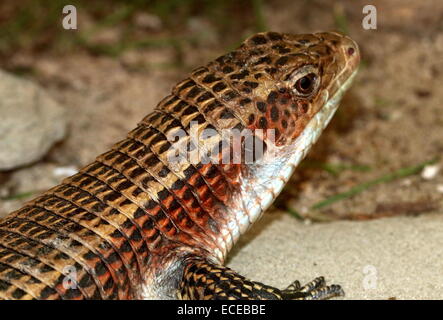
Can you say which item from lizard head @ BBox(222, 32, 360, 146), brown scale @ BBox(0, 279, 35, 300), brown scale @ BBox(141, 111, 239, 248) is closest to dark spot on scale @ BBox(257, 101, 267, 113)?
lizard head @ BBox(222, 32, 360, 146)

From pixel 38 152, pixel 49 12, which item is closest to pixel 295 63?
pixel 38 152

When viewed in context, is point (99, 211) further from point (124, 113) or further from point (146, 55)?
point (146, 55)

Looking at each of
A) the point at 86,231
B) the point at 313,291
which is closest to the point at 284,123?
the point at 313,291

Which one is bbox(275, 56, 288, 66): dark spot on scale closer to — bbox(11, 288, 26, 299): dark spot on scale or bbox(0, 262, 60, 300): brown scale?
bbox(0, 262, 60, 300): brown scale

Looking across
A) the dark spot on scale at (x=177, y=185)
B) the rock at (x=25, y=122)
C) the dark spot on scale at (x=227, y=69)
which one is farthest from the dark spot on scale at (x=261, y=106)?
the rock at (x=25, y=122)

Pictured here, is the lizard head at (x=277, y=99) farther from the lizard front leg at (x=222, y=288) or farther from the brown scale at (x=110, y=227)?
the brown scale at (x=110, y=227)

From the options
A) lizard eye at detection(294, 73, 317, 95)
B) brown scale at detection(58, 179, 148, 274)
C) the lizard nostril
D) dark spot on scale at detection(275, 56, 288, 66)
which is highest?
the lizard nostril
